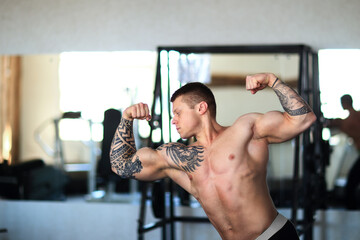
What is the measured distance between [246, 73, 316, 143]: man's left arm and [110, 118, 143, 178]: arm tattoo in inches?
22.5

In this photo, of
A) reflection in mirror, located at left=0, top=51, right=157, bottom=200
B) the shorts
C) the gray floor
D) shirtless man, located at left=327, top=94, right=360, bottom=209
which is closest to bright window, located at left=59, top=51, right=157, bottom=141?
reflection in mirror, located at left=0, top=51, right=157, bottom=200

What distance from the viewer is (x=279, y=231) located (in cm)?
193

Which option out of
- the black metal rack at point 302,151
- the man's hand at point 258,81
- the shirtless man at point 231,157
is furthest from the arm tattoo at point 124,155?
the black metal rack at point 302,151

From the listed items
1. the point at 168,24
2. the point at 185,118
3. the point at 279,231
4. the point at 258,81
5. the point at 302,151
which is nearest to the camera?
the point at 258,81

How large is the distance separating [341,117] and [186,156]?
7.02 feet

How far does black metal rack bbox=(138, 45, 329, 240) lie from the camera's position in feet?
11.4

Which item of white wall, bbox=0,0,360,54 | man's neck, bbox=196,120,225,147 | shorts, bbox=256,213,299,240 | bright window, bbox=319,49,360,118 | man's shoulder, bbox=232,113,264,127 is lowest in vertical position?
shorts, bbox=256,213,299,240

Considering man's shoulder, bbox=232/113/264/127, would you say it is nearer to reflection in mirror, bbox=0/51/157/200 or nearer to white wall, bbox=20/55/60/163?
reflection in mirror, bbox=0/51/157/200

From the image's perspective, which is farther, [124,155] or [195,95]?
[124,155]

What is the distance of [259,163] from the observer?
1965 millimetres

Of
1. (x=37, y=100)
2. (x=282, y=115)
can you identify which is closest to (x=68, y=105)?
(x=37, y=100)

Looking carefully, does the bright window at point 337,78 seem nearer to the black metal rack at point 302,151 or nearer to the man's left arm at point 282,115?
the black metal rack at point 302,151

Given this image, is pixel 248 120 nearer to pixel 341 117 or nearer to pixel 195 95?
pixel 195 95

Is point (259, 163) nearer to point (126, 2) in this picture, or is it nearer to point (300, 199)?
point (300, 199)
